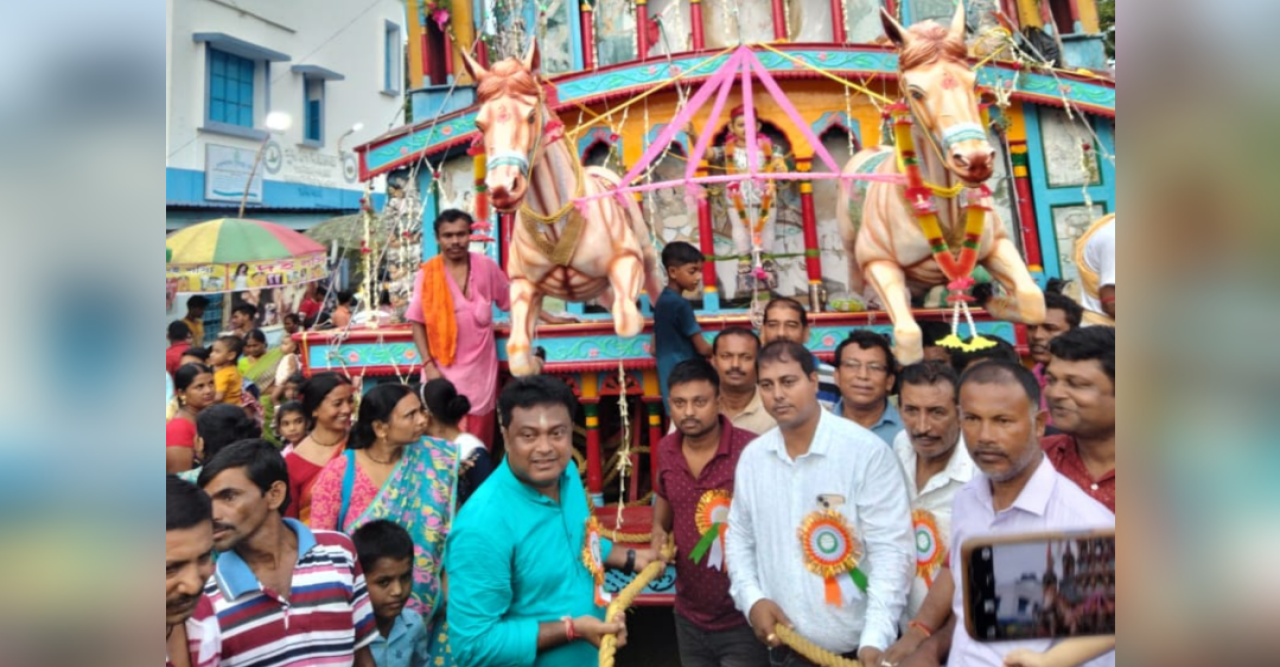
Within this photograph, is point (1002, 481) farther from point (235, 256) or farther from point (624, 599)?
point (235, 256)

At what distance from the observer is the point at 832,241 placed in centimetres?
688

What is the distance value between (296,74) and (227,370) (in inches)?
536

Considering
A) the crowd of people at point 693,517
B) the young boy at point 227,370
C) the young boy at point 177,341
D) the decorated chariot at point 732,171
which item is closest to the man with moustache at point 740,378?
the crowd of people at point 693,517

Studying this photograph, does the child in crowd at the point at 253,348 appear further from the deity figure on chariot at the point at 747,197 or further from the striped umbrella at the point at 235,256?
the deity figure on chariot at the point at 747,197

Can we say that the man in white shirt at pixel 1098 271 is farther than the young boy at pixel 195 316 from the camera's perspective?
No


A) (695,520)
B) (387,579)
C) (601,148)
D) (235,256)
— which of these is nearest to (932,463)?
(695,520)

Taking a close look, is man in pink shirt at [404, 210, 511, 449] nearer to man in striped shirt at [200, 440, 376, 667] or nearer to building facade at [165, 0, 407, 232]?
man in striped shirt at [200, 440, 376, 667]

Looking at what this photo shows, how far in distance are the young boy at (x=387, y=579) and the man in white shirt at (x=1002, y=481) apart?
1733 millimetres

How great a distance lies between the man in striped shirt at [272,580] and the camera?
1.79m

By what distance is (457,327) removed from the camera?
501 centimetres
